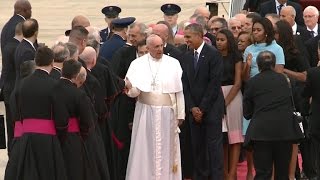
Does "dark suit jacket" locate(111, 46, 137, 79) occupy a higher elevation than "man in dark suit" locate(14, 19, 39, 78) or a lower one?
lower

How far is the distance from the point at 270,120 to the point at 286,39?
1.83m

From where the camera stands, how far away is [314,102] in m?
13.1

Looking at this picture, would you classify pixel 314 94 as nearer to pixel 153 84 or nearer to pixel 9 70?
pixel 153 84

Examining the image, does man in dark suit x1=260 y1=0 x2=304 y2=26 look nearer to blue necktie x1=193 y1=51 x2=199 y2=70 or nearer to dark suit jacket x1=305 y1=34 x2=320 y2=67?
dark suit jacket x1=305 y1=34 x2=320 y2=67

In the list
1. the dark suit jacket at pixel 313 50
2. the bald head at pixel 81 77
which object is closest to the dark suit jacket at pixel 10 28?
the bald head at pixel 81 77

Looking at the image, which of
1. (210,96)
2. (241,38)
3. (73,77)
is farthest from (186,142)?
(73,77)

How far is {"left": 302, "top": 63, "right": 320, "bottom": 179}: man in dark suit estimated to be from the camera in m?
13.0

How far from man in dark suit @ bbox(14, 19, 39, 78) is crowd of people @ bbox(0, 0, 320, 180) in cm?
1

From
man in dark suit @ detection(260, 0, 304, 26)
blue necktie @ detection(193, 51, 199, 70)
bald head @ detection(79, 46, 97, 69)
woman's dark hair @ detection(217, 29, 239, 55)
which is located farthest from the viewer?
man in dark suit @ detection(260, 0, 304, 26)

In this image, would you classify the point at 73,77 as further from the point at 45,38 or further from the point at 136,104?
the point at 45,38

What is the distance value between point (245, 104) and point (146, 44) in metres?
1.38

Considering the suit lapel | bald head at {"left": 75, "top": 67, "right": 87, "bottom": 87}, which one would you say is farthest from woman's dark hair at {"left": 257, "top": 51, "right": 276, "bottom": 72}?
bald head at {"left": 75, "top": 67, "right": 87, "bottom": 87}

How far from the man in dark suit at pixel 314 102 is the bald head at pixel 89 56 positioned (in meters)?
2.54

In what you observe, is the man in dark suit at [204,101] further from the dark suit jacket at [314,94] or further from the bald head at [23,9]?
the bald head at [23,9]
